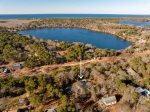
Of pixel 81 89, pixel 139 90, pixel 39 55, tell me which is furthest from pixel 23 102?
pixel 39 55

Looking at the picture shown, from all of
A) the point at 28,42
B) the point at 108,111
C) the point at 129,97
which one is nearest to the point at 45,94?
the point at 108,111

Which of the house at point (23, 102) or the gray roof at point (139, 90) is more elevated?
the gray roof at point (139, 90)

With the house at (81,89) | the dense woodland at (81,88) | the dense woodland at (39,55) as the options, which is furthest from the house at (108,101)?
the dense woodland at (39,55)

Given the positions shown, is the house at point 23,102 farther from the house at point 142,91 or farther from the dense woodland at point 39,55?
the house at point 142,91

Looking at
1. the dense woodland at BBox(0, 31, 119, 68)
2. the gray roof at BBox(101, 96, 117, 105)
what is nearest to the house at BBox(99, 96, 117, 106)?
the gray roof at BBox(101, 96, 117, 105)

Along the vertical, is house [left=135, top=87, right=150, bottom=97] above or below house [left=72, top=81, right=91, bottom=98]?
below

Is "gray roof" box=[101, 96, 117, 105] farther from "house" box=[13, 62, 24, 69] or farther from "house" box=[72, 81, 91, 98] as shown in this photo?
"house" box=[13, 62, 24, 69]

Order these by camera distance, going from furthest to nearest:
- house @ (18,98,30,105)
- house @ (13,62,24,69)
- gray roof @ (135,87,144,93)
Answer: house @ (13,62,24,69), gray roof @ (135,87,144,93), house @ (18,98,30,105)

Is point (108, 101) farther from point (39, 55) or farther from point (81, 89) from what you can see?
point (39, 55)

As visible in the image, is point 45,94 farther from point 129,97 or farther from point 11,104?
point 129,97
